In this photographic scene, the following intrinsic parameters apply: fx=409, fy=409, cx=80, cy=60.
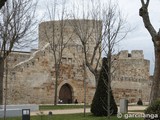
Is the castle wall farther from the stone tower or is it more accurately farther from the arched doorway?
the arched doorway

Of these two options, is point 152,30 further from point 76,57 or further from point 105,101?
point 76,57

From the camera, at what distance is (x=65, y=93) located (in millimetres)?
33656

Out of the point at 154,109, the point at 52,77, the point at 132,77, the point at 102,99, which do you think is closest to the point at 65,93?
the point at 52,77

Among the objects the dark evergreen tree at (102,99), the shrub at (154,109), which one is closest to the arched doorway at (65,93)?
the dark evergreen tree at (102,99)

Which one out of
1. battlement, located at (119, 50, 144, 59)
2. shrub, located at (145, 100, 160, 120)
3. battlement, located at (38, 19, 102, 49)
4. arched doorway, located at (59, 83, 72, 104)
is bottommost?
arched doorway, located at (59, 83, 72, 104)

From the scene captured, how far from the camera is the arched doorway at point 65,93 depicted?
109 feet

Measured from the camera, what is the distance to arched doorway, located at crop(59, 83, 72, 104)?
33375 mm

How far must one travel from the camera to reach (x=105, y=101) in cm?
1911

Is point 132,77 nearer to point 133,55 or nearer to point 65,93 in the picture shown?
point 133,55

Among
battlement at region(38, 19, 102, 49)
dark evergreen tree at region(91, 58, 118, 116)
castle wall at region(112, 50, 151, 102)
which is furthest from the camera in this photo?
castle wall at region(112, 50, 151, 102)

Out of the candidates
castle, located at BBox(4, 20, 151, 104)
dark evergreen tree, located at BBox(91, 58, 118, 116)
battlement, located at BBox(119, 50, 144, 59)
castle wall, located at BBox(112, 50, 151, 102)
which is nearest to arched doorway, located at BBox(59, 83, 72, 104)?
castle, located at BBox(4, 20, 151, 104)

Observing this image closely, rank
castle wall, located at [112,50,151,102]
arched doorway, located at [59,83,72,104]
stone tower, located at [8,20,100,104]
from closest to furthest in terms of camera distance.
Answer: stone tower, located at [8,20,100,104] → arched doorway, located at [59,83,72,104] → castle wall, located at [112,50,151,102]

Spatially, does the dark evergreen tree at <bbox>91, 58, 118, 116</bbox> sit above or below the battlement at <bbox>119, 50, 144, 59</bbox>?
below

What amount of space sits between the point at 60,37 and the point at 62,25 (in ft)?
3.46
